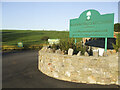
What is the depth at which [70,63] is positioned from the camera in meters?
6.84

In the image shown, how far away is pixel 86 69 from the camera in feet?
21.3

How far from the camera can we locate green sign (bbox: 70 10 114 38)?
24.7ft

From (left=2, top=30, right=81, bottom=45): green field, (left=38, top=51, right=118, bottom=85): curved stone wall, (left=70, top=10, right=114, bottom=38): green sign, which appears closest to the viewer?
(left=38, top=51, right=118, bottom=85): curved stone wall

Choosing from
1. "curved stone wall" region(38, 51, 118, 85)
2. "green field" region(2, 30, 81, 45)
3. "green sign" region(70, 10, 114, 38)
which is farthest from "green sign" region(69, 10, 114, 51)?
"green field" region(2, 30, 81, 45)

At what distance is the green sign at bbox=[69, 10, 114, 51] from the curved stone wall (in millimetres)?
2228

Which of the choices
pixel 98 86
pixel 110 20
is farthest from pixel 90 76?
pixel 110 20

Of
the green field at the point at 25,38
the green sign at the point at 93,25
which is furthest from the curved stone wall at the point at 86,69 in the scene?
the green field at the point at 25,38

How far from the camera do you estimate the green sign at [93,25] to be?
7.53 meters

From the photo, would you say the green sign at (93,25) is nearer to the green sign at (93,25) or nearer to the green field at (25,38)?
the green sign at (93,25)

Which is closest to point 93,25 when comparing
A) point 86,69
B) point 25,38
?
point 86,69

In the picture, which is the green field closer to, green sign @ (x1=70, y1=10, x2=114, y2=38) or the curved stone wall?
green sign @ (x1=70, y1=10, x2=114, y2=38)

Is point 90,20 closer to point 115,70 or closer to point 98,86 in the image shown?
point 115,70

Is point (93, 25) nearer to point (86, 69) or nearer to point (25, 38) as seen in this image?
point (86, 69)

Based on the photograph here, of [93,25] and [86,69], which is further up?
[93,25]
